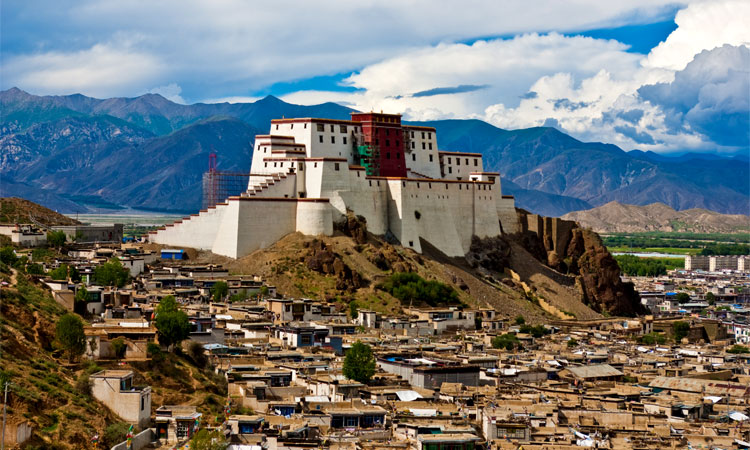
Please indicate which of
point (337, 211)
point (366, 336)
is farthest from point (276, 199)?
point (366, 336)

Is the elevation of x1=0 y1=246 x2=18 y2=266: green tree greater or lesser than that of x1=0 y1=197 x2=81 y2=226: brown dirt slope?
lesser

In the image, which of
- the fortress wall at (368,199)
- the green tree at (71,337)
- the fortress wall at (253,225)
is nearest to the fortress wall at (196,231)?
the fortress wall at (253,225)

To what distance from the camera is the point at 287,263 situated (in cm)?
9331

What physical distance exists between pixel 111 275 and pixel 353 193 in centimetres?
2599

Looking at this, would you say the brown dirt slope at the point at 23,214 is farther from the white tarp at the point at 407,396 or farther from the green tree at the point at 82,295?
the white tarp at the point at 407,396

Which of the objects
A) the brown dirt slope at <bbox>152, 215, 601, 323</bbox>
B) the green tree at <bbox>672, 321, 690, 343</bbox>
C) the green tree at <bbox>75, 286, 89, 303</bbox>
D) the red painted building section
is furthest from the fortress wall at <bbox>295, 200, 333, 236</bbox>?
the green tree at <bbox>75, 286, 89, 303</bbox>

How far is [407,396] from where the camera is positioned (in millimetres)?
52875

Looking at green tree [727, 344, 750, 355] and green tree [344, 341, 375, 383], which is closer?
green tree [344, 341, 375, 383]

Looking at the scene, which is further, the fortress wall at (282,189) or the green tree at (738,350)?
the fortress wall at (282,189)

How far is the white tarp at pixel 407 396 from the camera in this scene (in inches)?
2063

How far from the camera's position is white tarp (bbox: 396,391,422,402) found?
5241cm

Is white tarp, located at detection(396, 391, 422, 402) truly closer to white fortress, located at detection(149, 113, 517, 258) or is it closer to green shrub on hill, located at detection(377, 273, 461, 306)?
green shrub on hill, located at detection(377, 273, 461, 306)

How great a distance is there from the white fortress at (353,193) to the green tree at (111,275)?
14.0m

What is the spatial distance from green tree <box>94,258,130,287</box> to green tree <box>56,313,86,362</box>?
30975mm
